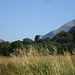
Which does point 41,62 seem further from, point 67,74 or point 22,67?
point 67,74

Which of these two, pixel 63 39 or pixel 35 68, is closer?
pixel 35 68

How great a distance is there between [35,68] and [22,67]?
0.51 metres

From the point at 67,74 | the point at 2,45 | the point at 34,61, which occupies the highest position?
the point at 2,45

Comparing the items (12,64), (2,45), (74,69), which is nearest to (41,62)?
(12,64)

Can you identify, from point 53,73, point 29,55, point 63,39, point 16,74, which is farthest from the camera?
point 63,39

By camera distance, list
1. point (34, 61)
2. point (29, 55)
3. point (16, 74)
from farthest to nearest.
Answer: point (29, 55)
point (34, 61)
point (16, 74)

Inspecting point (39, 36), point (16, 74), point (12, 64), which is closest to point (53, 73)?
point (16, 74)

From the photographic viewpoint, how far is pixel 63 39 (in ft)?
151

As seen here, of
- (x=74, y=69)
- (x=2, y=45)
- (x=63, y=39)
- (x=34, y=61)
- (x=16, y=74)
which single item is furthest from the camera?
(x=63, y=39)

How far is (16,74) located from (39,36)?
86200 millimetres

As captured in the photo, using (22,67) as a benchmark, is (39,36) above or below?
above

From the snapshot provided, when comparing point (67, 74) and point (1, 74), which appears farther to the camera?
point (1, 74)

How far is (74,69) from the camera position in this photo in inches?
185

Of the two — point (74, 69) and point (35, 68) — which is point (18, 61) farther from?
point (74, 69)
